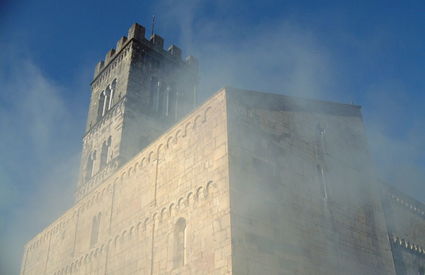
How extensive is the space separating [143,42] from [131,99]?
419 centimetres

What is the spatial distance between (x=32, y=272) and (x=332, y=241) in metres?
14.9

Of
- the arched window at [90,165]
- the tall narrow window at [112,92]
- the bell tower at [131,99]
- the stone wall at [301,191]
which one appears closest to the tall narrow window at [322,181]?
the stone wall at [301,191]

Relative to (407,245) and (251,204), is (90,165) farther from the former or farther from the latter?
(407,245)

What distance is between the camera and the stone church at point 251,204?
9875 millimetres

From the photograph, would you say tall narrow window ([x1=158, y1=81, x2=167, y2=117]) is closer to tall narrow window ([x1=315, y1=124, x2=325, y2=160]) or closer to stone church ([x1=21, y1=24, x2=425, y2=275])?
stone church ([x1=21, y1=24, x2=425, y2=275])

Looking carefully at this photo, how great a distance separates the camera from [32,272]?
2009 cm

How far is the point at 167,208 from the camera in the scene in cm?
1166

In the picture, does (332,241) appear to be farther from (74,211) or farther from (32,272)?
(32,272)

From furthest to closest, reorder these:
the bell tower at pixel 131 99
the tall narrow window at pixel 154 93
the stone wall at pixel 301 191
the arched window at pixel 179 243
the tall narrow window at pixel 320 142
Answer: the tall narrow window at pixel 154 93 < the bell tower at pixel 131 99 < the tall narrow window at pixel 320 142 < the arched window at pixel 179 243 < the stone wall at pixel 301 191

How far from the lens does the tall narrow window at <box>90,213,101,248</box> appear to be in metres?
15.4

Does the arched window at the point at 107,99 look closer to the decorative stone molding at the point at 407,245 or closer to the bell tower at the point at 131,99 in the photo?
the bell tower at the point at 131,99

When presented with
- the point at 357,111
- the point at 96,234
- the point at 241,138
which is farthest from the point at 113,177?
the point at 357,111

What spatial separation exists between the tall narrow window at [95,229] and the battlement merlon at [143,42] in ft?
40.5

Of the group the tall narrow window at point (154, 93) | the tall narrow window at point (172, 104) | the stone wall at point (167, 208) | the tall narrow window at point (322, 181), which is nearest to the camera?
the stone wall at point (167, 208)
